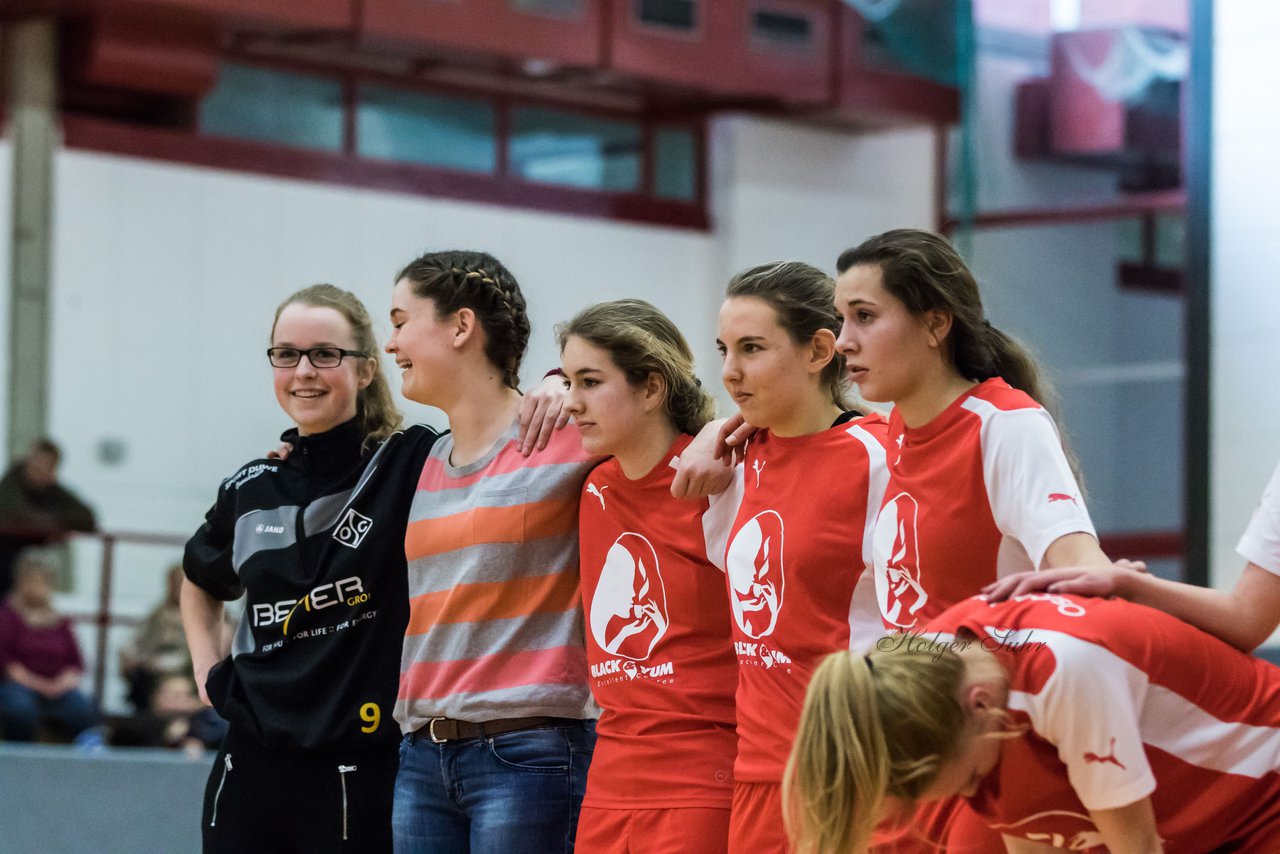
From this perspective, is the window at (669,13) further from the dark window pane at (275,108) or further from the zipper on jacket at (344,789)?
the zipper on jacket at (344,789)

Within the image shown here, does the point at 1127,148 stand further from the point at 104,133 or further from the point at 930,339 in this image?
the point at 930,339

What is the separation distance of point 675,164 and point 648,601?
986cm

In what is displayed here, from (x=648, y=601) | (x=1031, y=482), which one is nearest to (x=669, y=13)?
(x=648, y=601)

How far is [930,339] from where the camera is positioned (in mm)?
2877

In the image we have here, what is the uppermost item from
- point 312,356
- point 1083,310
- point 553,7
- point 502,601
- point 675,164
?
point 553,7

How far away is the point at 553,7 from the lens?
1146cm

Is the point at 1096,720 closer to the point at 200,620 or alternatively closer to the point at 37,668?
the point at 200,620

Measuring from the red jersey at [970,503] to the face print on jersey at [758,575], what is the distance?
0.58 feet

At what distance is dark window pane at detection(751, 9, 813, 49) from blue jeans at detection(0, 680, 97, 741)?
6.62 m

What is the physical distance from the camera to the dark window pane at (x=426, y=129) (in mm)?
11555

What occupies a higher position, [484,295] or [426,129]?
[426,129]

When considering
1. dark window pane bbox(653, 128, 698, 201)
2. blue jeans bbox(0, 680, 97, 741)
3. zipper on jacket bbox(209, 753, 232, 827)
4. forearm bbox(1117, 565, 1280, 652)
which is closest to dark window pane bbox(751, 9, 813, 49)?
dark window pane bbox(653, 128, 698, 201)

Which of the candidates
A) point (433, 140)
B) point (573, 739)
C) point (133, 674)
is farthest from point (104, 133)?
point (573, 739)

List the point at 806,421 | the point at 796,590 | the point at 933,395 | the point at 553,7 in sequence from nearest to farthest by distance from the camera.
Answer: the point at 933,395, the point at 796,590, the point at 806,421, the point at 553,7
